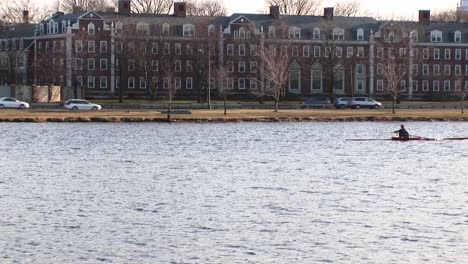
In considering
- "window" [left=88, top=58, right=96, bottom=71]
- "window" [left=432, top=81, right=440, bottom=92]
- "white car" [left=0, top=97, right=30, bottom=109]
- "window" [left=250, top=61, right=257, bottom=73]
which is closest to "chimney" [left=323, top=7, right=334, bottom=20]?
"window" [left=250, top=61, right=257, bottom=73]

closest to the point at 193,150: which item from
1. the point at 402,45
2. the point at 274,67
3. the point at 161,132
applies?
the point at 161,132

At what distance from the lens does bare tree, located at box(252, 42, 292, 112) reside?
11556 centimetres

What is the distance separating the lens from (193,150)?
65.3 m

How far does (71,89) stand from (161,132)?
48.1 metres

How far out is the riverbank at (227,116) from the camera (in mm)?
91562

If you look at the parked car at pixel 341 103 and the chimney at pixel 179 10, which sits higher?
the chimney at pixel 179 10

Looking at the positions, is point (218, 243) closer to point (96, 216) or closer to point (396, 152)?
point (96, 216)

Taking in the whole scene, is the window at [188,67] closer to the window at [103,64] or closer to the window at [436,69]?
the window at [103,64]

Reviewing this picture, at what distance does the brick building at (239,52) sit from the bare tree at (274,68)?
0.98 metres

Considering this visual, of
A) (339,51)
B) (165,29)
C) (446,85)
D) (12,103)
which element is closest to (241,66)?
(165,29)

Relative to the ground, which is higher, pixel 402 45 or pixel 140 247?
pixel 402 45

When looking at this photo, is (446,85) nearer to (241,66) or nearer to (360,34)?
(360,34)

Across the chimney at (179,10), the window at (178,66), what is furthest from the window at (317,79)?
the chimney at (179,10)

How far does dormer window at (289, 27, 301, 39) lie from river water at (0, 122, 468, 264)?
242 feet
